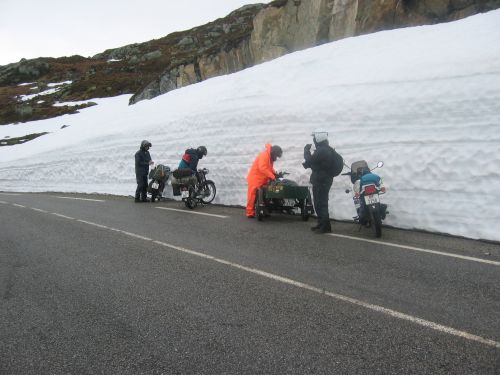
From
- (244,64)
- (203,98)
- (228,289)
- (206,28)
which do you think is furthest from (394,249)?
(206,28)

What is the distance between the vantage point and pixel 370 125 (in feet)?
37.7

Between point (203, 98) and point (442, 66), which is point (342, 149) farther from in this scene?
point (203, 98)

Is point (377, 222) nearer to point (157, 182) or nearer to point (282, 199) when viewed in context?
point (282, 199)

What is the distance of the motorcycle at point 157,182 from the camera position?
15070mm

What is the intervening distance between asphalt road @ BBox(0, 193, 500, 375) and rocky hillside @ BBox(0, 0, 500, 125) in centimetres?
1605

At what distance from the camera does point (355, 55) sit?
1697cm

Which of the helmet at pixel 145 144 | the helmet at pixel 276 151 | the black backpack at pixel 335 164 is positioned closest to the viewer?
the black backpack at pixel 335 164

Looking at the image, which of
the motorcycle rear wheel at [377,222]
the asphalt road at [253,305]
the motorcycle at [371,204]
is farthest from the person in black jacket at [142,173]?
the motorcycle rear wheel at [377,222]

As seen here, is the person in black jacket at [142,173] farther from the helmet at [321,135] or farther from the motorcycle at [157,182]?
the helmet at [321,135]

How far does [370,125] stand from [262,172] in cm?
347

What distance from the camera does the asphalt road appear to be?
346 centimetres

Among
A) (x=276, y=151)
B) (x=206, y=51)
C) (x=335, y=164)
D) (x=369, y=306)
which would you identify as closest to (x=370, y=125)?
(x=276, y=151)

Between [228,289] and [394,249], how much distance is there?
123 inches

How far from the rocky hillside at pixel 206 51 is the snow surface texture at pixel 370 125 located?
395 cm
